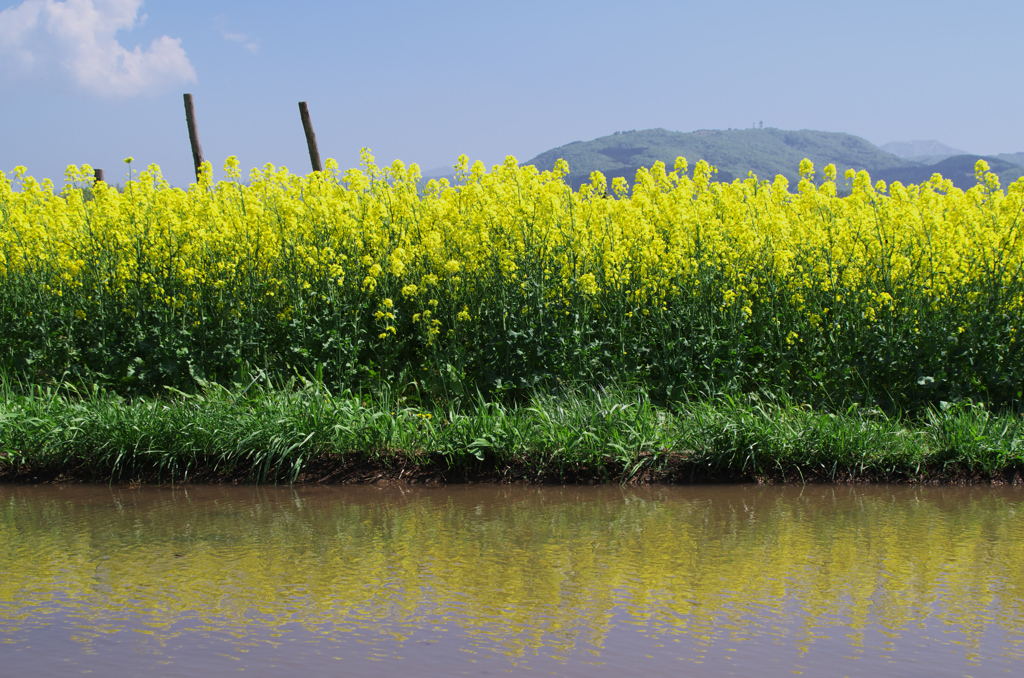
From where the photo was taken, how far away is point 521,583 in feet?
11.7

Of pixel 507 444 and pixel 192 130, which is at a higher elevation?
pixel 192 130

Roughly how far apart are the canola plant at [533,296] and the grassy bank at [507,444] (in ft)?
1.69

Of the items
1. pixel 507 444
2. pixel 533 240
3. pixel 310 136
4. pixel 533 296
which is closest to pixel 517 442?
pixel 507 444

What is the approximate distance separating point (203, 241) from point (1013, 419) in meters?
6.55

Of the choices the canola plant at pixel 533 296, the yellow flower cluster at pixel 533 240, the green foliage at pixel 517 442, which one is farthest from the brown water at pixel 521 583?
the yellow flower cluster at pixel 533 240

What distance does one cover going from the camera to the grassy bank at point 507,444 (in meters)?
5.44

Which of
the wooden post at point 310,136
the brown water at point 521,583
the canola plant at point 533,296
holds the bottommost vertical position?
the brown water at point 521,583

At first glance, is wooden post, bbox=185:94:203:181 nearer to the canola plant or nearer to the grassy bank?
the canola plant

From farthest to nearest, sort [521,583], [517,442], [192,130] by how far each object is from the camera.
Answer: [192,130], [517,442], [521,583]

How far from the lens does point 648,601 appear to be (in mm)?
3328

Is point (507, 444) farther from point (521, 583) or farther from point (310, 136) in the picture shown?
point (310, 136)

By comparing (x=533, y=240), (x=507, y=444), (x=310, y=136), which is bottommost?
(x=507, y=444)

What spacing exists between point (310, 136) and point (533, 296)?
819cm

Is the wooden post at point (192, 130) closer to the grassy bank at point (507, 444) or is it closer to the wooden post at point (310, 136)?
the wooden post at point (310, 136)
